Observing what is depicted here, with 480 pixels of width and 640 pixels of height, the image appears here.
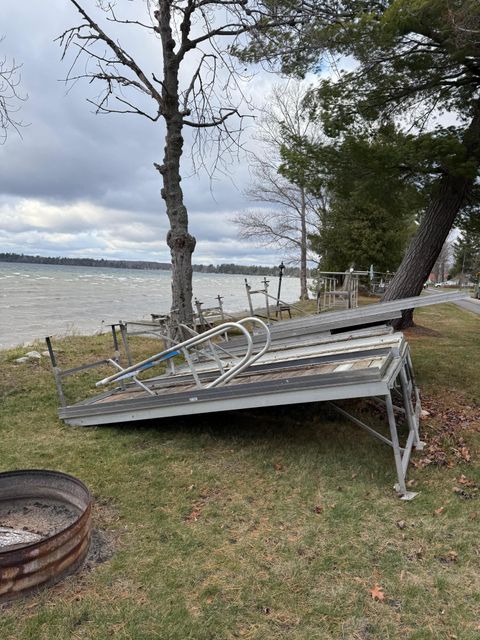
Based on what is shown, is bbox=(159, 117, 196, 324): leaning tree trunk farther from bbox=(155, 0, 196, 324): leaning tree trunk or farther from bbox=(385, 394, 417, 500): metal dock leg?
bbox=(385, 394, 417, 500): metal dock leg

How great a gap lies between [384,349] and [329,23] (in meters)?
6.09

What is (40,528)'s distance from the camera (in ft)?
9.87

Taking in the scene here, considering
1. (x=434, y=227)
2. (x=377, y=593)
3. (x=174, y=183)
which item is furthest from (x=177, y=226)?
(x=377, y=593)

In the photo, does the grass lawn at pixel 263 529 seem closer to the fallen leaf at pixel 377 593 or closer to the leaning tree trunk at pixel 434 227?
the fallen leaf at pixel 377 593

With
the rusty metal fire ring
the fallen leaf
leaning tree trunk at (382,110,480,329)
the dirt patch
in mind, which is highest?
leaning tree trunk at (382,110,480,329)

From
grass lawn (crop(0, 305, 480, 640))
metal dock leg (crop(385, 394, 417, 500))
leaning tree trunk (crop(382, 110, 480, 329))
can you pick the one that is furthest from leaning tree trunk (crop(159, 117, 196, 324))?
metal dock leg (crop(385, 394, 417, 500))

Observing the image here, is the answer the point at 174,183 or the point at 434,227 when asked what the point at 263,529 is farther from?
the point at 434,227

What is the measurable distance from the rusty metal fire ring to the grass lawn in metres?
0.12

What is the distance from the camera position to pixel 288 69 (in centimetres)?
815

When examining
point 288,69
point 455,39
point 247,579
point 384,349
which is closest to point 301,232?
point 288,69

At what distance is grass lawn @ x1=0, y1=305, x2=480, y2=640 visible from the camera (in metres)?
2.25

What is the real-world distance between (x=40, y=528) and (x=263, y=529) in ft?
5.05

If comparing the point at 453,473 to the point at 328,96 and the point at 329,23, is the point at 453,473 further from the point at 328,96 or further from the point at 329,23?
the point at 329,23

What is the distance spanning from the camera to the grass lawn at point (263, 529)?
2252mm
